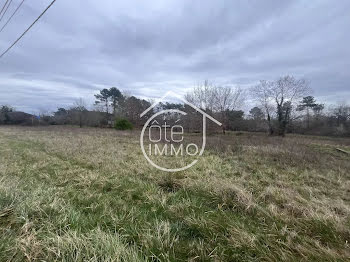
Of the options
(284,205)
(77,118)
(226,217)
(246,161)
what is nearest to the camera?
(226,217)

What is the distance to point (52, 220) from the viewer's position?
2.20 m

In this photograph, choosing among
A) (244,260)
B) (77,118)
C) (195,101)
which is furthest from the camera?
(77,118)

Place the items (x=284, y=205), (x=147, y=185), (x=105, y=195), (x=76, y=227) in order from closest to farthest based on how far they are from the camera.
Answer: (x=76, y=227) < (x=284, y=205) < (x=105, y=195) < (x=147, y=185)

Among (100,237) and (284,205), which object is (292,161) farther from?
(100,237)

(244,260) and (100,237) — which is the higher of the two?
(100,237)

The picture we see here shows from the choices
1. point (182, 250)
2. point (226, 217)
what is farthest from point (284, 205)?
point (182, 250)

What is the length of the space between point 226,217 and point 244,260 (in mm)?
716

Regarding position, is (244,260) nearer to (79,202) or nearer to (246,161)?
(79,202)

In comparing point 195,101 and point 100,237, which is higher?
point 195,101

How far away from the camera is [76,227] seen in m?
2.14

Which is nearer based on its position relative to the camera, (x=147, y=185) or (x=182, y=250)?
(x=182, y=250)

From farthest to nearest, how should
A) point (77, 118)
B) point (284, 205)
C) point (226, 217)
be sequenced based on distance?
point (77, 118)
point (284, 205)
point (226, 217)

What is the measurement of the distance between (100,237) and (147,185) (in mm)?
1966

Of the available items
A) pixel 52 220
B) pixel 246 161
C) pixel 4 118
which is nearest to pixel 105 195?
pixel 52 220
